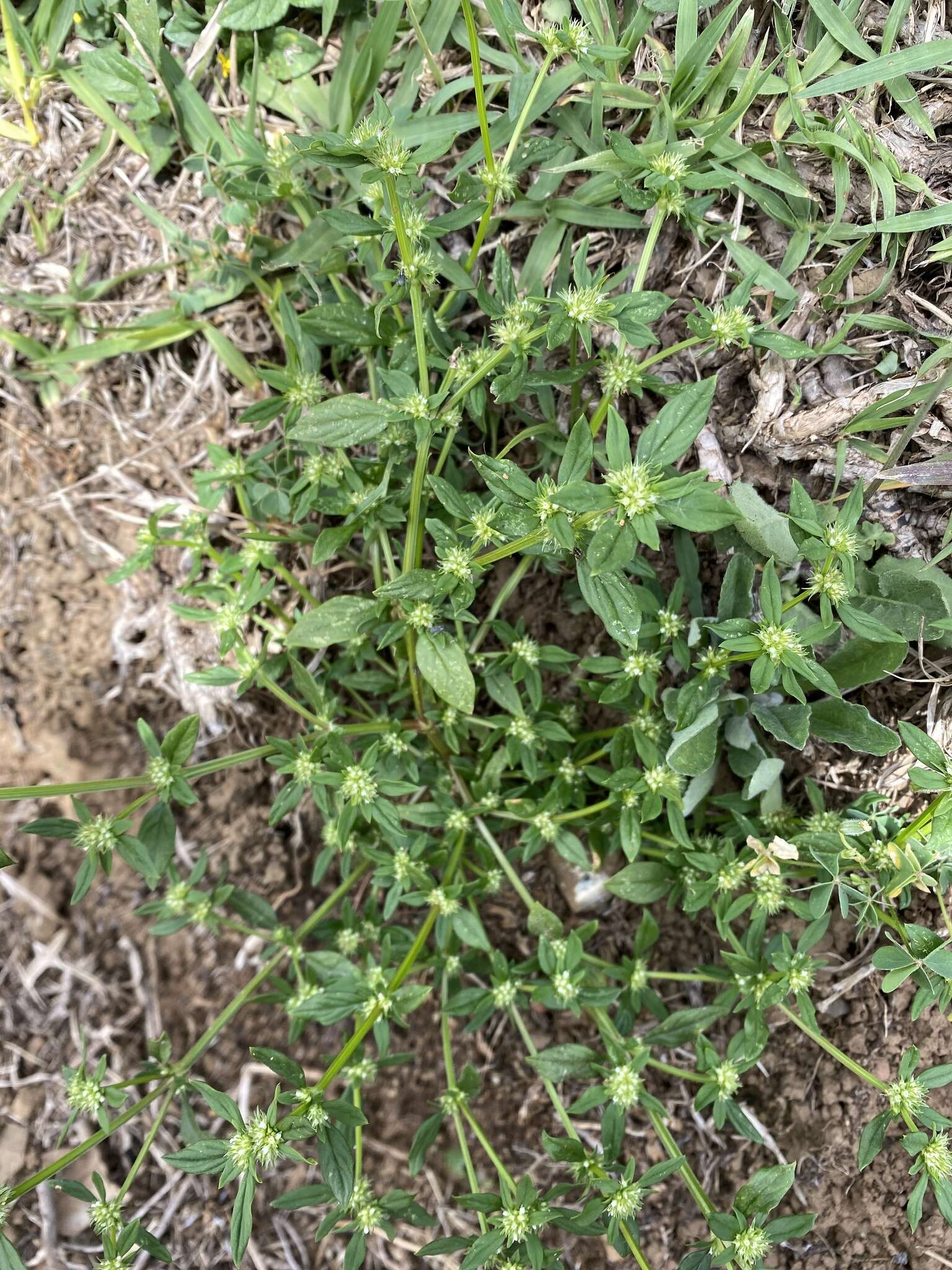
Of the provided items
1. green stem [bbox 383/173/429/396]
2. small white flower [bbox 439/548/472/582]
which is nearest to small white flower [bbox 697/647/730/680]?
small white flower [bbox 439/548/472/582]

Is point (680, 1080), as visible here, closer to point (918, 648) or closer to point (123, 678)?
point (918, 648)

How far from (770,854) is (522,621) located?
971 mm

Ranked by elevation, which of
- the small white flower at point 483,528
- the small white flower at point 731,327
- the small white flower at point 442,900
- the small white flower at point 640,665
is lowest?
the small white flower at point 442,900

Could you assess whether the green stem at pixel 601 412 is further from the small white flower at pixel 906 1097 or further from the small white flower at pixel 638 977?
the small white flower at pixel 906 1097

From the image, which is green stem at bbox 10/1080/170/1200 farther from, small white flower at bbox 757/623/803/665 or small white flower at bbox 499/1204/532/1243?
small white flower at bbox 757/623/803/665

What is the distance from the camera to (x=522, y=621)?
2730 mm

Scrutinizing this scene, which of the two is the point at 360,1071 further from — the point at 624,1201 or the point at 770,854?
the point at 770,854

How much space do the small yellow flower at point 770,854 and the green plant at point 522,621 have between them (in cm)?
1

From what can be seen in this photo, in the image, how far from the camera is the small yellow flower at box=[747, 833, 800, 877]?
2439 millimetres

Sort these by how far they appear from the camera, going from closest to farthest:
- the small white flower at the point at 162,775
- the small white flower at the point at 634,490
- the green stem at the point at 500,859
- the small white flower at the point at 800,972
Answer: the small white flower at the point at 634,490 → the small white flower at the point at 800,972 → the small white flower at the point at 162,775 → the green stem at the point at 500,859

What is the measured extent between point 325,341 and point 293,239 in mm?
684

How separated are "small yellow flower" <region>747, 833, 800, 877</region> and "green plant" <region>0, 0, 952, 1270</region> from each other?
0.01 metres

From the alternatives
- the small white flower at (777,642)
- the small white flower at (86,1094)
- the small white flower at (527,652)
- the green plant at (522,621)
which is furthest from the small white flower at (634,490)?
the small white flower at (86,1094)

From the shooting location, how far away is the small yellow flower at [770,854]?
2.44m
